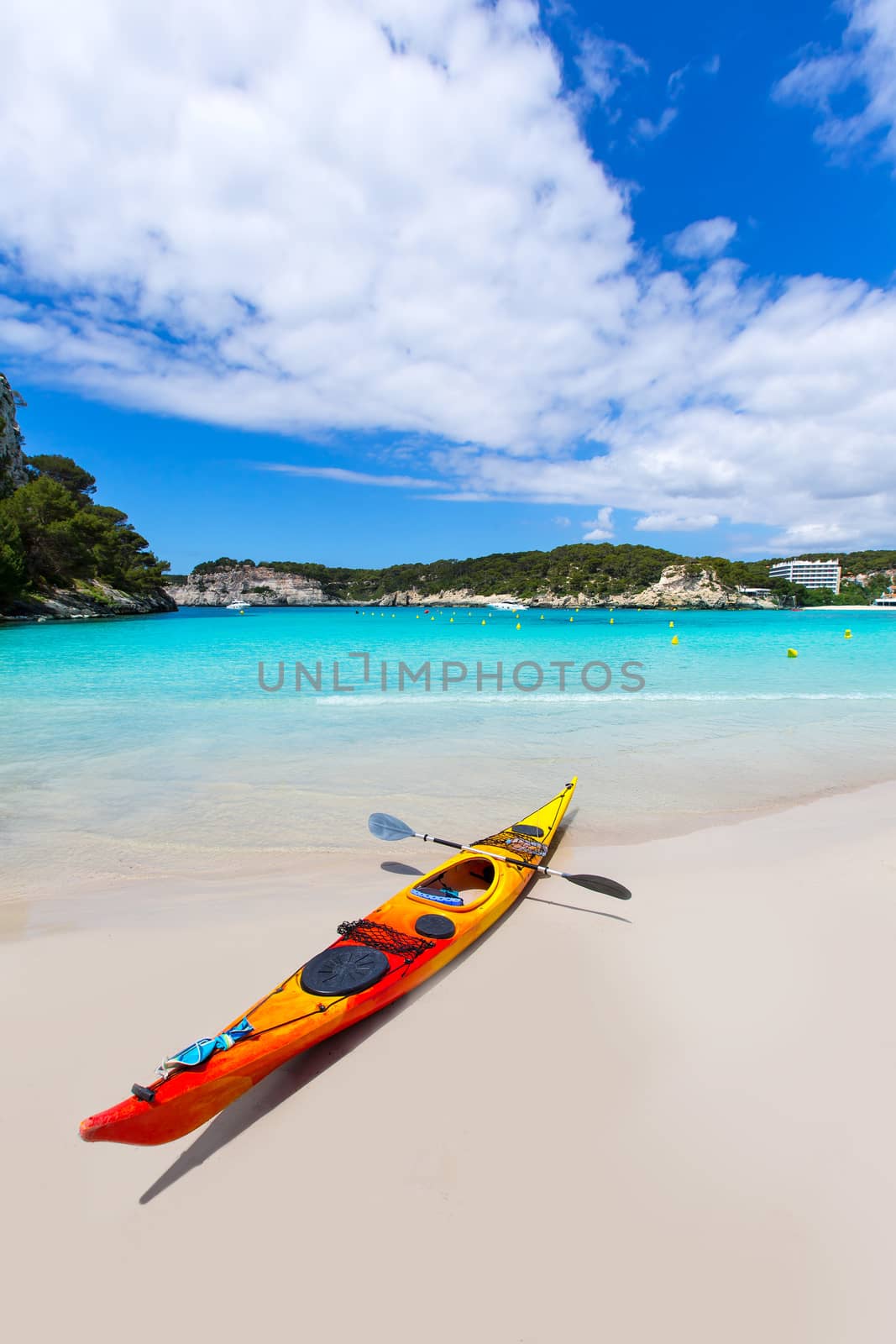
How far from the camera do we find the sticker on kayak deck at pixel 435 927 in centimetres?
445

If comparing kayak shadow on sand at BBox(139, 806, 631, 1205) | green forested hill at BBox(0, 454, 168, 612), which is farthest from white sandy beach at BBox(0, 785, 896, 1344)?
green forested hill at BBox(0, 454, 168, 612)

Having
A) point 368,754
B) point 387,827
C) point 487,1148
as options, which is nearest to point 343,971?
point 487,1148

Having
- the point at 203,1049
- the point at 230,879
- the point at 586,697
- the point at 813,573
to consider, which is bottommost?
the point at 230,879

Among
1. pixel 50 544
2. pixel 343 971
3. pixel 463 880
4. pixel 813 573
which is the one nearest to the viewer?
pixel 343 971

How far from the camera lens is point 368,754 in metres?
10.8

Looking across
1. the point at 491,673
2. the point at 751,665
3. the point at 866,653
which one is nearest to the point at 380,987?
the point at 491,673

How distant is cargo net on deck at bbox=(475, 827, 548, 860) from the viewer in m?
6.02

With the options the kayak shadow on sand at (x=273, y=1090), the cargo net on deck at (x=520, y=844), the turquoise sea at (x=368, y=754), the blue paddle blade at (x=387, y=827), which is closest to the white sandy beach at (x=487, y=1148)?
the kayak shadow on sand at (x=273, y=1090)

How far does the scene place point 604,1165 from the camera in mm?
2922

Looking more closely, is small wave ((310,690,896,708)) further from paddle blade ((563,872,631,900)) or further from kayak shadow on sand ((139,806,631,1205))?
kayak shadow on sand ((139,806,631,1205))

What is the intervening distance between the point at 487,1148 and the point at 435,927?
1.62 meters

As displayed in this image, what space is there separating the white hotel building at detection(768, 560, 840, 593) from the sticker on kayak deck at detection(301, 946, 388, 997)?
190 metres

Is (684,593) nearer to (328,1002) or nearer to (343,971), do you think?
(343,971)

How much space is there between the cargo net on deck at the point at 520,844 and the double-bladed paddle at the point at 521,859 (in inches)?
4.6
